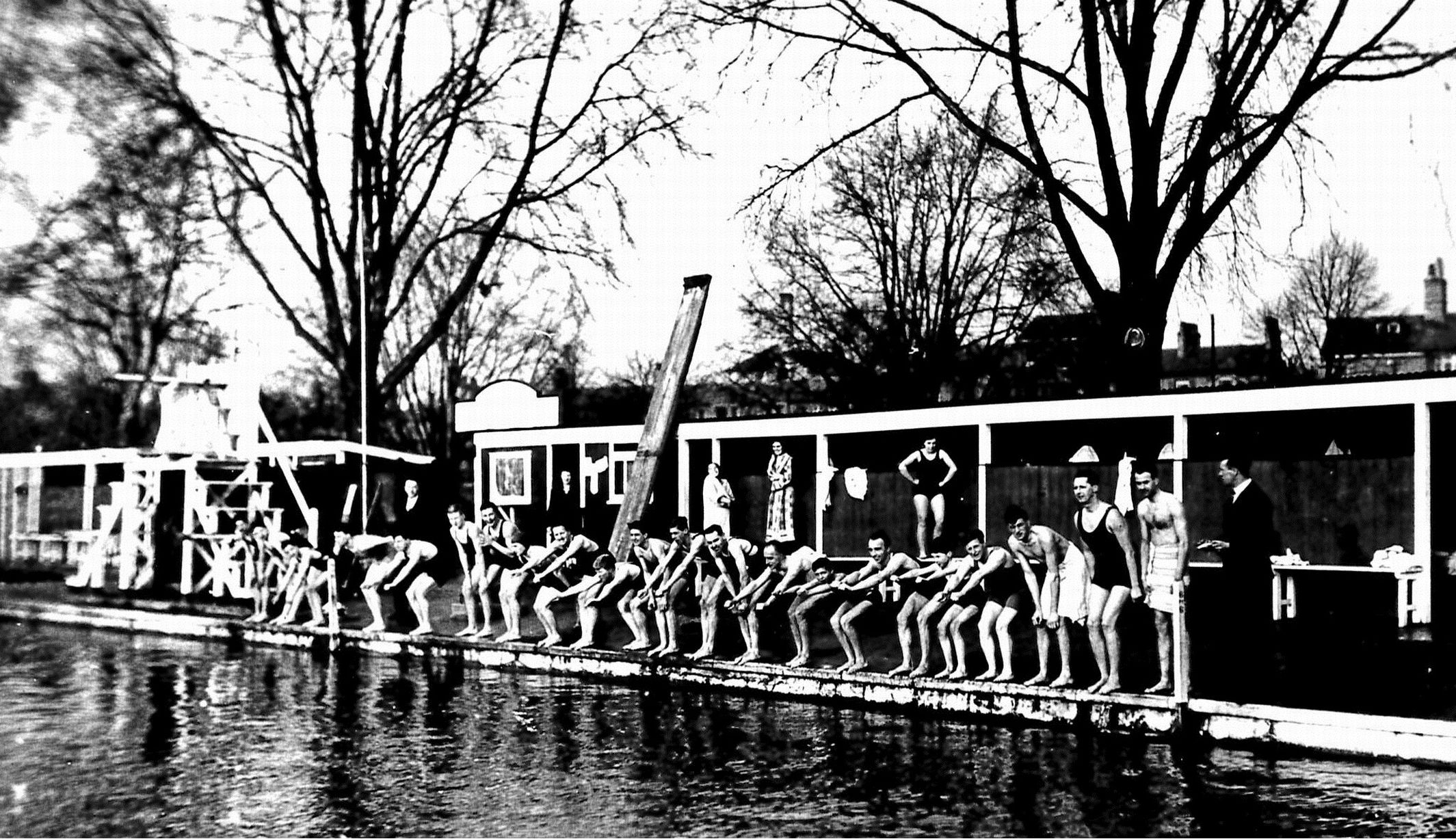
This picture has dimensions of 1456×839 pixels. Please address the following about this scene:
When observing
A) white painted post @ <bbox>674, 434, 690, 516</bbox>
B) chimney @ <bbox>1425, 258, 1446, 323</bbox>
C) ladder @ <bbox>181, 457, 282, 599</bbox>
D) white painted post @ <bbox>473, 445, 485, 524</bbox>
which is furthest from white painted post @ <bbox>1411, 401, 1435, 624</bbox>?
chimney @ <bbox>1425, 258, 1446, 323</bbox>

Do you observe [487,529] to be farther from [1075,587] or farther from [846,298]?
[846,298]

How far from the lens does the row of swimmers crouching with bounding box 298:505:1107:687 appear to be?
13.7 m

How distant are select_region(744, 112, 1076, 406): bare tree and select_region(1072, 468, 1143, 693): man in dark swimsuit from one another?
31017mm

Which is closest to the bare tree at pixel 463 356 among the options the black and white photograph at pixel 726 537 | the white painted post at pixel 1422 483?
the black and white photograph at pixel 726 537

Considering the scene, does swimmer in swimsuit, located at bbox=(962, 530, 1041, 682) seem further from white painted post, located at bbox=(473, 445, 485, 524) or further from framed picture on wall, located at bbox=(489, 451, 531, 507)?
white painted post, located at bbox=(473, 445, 485, 524)

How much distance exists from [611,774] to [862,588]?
4.77m

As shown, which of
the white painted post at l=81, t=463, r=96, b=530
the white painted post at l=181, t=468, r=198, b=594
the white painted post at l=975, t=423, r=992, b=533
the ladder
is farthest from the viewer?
the white painted post at l=81, t=463, r=96, b=530

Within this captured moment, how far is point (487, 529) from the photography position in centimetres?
1880

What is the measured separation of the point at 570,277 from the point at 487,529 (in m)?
14.2

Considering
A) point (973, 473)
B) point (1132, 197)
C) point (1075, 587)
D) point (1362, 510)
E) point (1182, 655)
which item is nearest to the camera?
point (1182, 655)

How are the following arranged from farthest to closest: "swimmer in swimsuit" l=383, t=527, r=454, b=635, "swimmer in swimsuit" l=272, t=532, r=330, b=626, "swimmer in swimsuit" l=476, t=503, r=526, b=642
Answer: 1. "swimmer in swimsuit" l=272, t=532, r=330, b=626
2. "swimmer in swimsuit" l=383, t=527, r=454, b=635
3. "swimmer in swimsuit" l=476, t=503, r=526, b=642

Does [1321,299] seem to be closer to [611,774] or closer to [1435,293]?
[1435,293]

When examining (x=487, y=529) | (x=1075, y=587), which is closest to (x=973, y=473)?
(x=487, y=529)

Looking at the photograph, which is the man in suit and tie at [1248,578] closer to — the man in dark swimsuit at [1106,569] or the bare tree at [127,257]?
the man in dark swimsuit at [1106,569]
